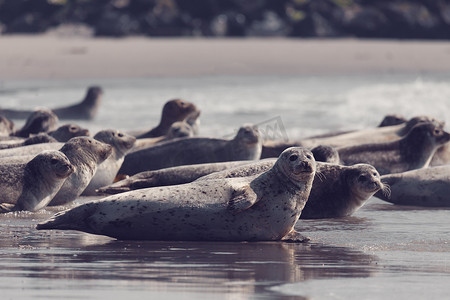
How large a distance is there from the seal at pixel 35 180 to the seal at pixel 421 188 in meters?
2.90

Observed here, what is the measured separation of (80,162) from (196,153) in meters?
1.90

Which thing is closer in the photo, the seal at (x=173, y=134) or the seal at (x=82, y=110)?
the seal at (x=173, y=134)

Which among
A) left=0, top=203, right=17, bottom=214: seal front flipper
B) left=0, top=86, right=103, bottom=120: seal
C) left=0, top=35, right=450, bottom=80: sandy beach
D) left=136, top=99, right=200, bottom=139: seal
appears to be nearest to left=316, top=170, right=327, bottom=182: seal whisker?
left=0, top=203, right=17, bottom=214: seal front flipper

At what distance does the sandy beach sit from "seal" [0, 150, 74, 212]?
1680cm

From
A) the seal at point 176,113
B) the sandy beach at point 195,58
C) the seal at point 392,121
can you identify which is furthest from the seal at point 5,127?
the sandy beach at point 195,58

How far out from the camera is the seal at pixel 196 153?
10.4m

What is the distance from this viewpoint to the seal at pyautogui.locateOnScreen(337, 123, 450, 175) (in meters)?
10.6

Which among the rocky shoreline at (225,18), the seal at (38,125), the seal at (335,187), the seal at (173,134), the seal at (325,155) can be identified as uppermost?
the rocky shoreline at (225,18)

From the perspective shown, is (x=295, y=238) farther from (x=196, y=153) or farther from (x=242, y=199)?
(x=196, y=153)

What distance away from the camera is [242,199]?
6.85 meters

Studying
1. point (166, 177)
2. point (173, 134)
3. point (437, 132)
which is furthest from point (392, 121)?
point (166, 177)

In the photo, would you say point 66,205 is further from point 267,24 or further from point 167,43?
point 267,24

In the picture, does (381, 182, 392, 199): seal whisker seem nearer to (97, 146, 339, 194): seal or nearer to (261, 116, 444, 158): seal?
(97, 146, 339, 194): seal

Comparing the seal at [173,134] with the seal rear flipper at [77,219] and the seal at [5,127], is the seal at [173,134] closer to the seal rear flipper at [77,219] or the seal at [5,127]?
the seal at [5,127]
